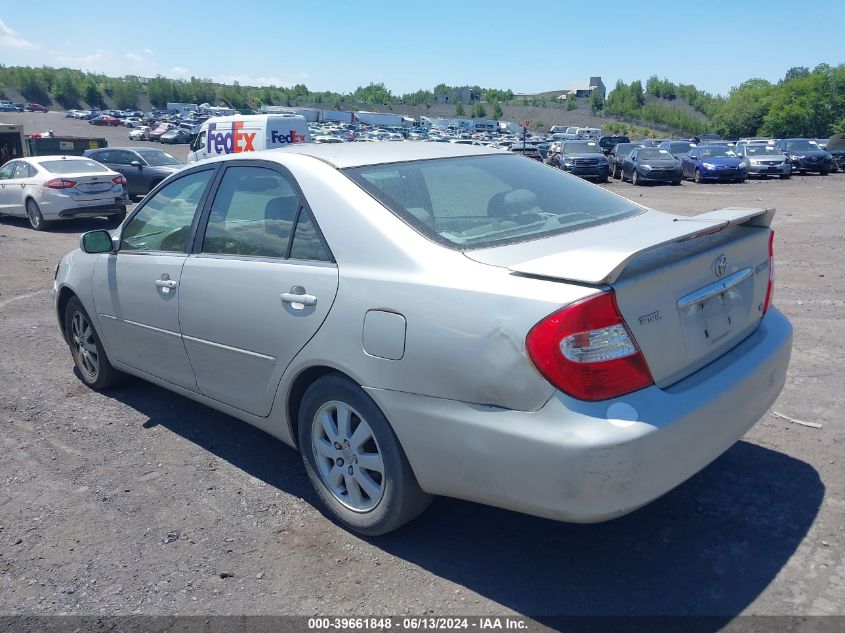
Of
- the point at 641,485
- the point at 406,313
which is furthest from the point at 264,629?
the point at 641,485

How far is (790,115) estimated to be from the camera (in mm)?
81312

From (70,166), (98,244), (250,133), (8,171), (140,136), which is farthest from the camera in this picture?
(140,136)

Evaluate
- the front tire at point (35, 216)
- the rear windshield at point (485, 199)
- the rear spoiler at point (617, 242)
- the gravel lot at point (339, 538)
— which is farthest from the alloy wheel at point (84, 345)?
the front tire at point (35, 216)

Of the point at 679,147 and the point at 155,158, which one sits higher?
the point at 679,147

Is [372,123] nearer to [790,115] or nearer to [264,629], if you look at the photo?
[790,115]

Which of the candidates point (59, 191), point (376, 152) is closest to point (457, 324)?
point (376, 152)

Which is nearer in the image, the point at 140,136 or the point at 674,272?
the point at 674,272

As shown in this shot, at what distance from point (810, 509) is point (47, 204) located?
15.0 metres

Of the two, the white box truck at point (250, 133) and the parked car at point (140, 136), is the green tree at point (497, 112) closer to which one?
the parked car at point (140, 136)

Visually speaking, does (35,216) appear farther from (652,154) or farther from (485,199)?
(652,154)

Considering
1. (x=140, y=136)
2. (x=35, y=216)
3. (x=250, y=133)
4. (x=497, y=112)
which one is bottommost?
(x=140, y=136)

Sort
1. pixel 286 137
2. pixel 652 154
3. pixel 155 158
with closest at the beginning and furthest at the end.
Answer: pixel 155 158
pixel 286 137
pixel 652 154

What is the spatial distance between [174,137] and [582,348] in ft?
222

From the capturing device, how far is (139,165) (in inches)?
740
